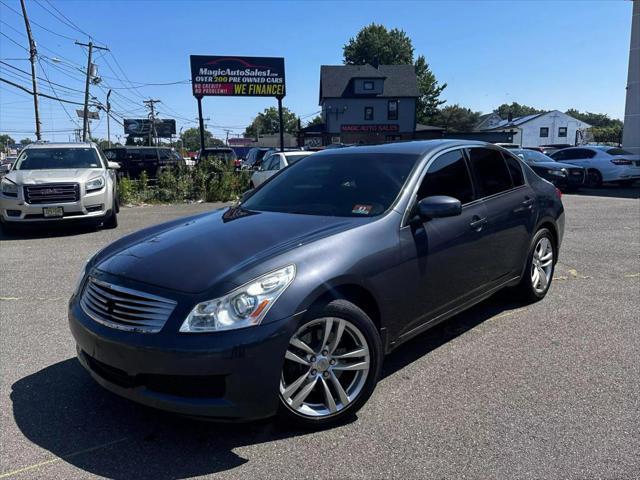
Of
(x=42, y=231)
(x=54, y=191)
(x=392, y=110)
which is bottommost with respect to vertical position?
(x=42, y=231)

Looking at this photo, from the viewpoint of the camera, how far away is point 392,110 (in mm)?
49438

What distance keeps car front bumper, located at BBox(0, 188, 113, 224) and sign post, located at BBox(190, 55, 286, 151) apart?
14292 mm

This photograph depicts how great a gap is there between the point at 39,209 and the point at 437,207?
8110mm

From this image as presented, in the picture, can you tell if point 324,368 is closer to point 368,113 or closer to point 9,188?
point 9,188

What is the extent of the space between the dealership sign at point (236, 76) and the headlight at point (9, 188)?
15158 mm

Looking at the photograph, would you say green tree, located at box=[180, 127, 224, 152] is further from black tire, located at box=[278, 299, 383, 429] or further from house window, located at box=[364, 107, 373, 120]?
black tire, located at box=[278, 299, 383, 429]

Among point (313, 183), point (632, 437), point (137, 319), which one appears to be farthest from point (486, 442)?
point (313, 183)

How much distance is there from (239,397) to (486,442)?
1.39m

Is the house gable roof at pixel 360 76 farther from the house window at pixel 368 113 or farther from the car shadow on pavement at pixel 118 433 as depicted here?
the car shadow on pavement at pixel 118 433

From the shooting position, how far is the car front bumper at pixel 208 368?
2500 millimetres

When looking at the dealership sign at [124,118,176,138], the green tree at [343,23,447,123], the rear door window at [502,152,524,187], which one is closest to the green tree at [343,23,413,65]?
the green tree at [343,23,447,123]

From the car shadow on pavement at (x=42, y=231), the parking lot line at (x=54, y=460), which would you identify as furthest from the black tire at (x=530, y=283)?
the car shadow on pavement at (x=42, y=231)

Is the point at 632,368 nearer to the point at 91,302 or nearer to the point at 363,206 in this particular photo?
the point at 363,206

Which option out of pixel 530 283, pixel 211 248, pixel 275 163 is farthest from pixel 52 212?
pixel 530 283
